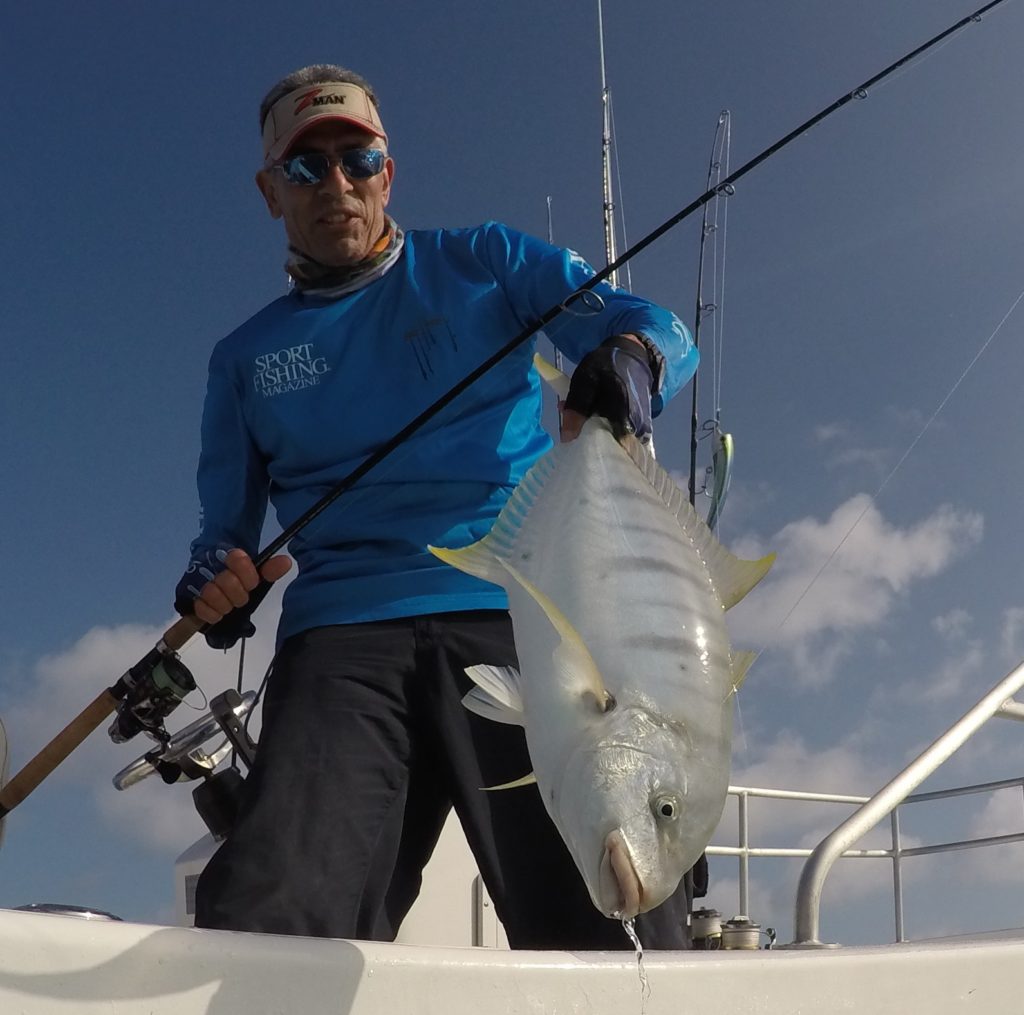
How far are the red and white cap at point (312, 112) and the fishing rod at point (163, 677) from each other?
678mm

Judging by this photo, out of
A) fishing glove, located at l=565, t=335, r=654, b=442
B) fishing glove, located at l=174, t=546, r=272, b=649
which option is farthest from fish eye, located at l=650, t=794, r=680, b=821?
fishing glove, located at l=174, t=546, r=272, b=649

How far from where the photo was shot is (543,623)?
119cm

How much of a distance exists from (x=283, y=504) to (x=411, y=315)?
1.72 ft

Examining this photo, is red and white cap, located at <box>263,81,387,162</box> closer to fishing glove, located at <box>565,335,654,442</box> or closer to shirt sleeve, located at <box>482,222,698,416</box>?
shirt sleeve, located at <box>482,222,698,416</box>

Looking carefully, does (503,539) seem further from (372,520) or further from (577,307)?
(372,520)

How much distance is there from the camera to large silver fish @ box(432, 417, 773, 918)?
40.6 inches

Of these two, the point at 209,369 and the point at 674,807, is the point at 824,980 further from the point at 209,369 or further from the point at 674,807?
the point at 209,369

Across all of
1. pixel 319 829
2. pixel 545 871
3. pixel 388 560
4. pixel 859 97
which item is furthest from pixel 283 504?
pixel 859 97

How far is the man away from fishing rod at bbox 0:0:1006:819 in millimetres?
60

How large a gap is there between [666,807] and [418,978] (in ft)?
1.53

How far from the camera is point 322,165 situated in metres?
2.46

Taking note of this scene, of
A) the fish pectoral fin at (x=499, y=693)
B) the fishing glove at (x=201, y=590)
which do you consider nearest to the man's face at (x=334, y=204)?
the fishing glove at (x=201, y=590)

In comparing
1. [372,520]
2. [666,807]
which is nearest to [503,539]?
[666,807]

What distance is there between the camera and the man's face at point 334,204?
2.46m
